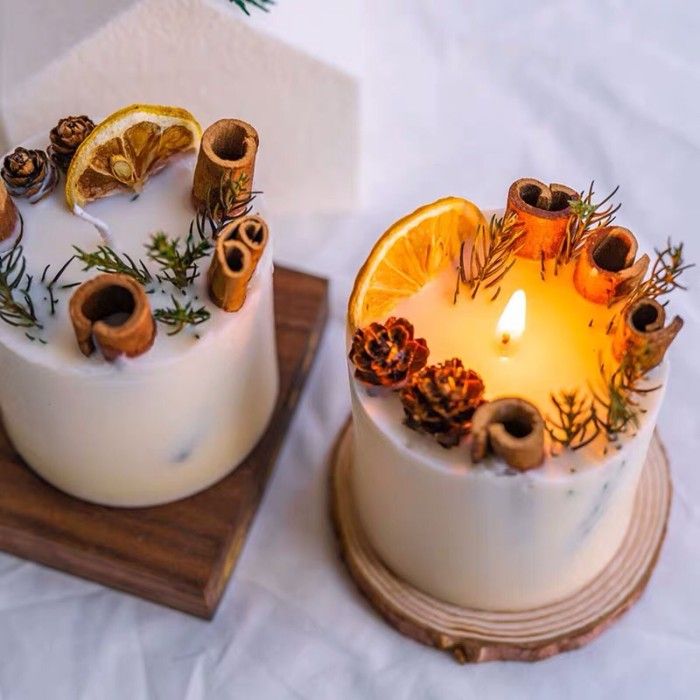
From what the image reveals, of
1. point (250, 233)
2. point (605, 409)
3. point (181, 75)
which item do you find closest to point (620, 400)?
point (605, 409)

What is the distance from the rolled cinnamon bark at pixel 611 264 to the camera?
0.77m

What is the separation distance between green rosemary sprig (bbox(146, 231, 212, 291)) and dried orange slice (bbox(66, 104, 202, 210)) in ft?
0.19

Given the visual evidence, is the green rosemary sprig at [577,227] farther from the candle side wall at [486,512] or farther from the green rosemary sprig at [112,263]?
the green rosemary sprig at [112,263]

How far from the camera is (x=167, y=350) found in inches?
31.2

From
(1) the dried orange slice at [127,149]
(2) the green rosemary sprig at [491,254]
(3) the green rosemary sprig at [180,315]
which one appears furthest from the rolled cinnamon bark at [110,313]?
(2) the green rosemary sprig at [491,254]

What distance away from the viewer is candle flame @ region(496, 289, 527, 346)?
30.4 inches

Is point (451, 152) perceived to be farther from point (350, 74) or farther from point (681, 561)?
point (681, 561)

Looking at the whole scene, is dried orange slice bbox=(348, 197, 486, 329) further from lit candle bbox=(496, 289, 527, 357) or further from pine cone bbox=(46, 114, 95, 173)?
pine cone bbox=(46, 114, 95, 173)

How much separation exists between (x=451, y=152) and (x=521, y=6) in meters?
0.22

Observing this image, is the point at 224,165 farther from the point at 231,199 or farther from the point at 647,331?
the point at 647,331

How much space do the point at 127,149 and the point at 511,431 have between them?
0.37 m

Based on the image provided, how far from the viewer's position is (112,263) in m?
Result: 0.80

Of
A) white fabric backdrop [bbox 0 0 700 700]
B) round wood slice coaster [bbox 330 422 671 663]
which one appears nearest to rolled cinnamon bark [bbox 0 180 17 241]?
white fabric backdrop [bbox 0 0 700 700]

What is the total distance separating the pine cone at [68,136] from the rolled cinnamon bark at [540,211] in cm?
34
